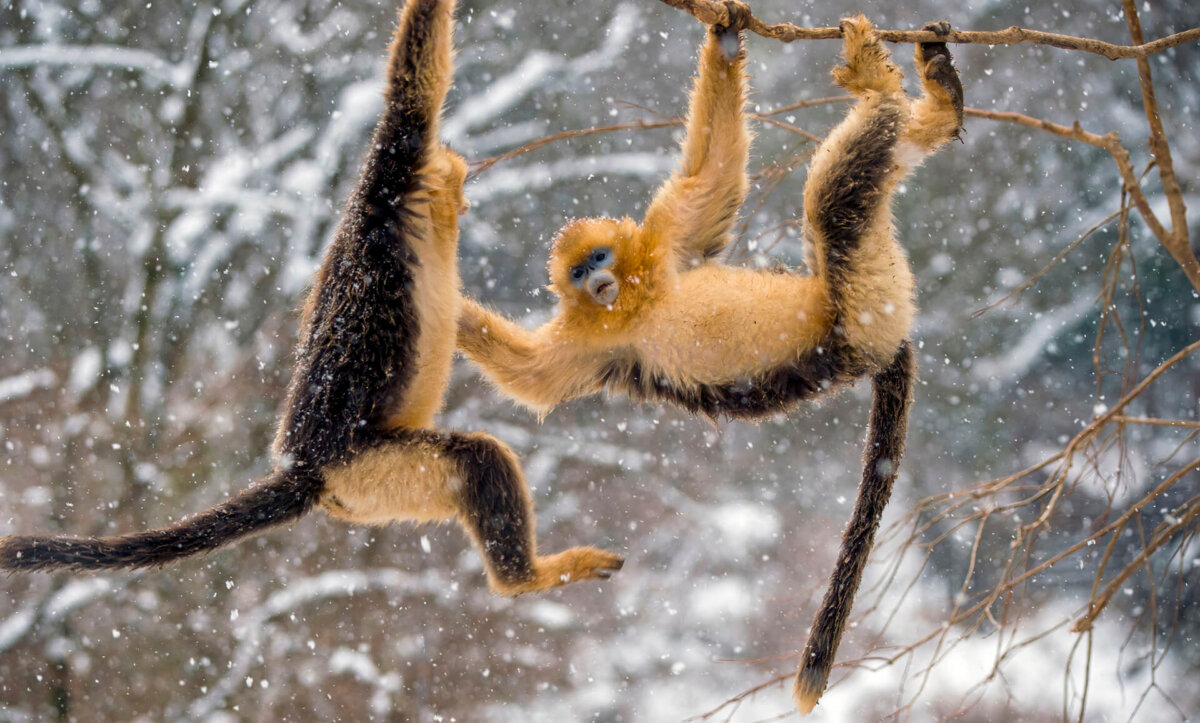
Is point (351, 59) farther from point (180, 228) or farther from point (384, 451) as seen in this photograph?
point (384, 451)

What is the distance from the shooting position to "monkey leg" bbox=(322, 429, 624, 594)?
2.23m

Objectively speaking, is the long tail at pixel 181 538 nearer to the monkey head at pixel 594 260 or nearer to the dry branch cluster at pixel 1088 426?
the monkey head at pixel 594 260

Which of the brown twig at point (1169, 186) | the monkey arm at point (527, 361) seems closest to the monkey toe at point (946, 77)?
the brown twig at point (1169, 186)

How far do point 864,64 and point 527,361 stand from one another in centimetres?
118

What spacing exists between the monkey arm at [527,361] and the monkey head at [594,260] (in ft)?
0.66

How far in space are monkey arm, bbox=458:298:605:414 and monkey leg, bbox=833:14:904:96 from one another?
3.19 feet

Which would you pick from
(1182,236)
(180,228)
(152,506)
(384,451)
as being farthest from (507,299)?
(1182,236)

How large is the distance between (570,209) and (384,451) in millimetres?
3405

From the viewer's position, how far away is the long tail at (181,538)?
1991 millimetres

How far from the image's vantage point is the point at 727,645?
569 centimetres

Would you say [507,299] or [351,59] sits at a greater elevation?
[351,59]

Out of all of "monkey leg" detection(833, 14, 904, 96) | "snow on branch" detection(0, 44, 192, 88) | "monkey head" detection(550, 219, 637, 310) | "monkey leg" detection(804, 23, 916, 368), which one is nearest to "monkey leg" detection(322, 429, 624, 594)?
"monkey head" detection(550, 219, 637, 310)

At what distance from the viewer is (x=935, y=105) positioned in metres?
2.15

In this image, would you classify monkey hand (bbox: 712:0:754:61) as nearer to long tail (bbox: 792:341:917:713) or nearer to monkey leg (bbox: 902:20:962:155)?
monkey leg (bbox: 902:20:962:155)
